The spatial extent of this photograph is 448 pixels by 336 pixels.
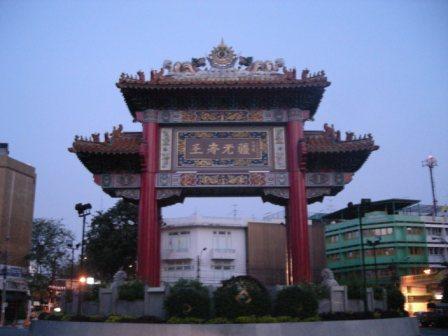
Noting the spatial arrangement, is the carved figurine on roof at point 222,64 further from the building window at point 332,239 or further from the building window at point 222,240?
the building window at point 332,239

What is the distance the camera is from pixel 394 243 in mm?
65312

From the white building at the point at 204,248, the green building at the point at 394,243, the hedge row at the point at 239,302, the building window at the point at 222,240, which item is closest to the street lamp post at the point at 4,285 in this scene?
the white building at the point at 204,248

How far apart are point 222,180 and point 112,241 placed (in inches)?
961

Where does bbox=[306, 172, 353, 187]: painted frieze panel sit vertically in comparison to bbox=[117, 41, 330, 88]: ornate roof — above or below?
below

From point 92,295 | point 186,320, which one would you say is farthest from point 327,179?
point 92,295

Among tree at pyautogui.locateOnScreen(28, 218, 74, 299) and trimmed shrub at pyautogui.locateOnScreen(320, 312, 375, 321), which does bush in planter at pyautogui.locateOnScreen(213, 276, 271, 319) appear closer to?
trimmed shrub at pyautogui.locateOnScreen(320, 312, 375, 321)

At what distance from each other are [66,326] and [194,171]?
29.7 feet

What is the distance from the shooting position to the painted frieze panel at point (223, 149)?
24.6 meters

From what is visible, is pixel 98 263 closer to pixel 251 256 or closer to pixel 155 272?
pixel 251 256

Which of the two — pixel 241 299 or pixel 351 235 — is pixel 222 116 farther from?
pixel 351 235

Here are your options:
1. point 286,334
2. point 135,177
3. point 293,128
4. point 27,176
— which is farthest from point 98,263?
point 286,334

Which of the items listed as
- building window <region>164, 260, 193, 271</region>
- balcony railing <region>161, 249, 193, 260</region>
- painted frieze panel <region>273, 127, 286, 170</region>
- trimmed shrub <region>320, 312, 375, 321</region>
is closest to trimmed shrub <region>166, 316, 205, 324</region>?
trimmed shrub <region>320, 312, 375, 321</region>

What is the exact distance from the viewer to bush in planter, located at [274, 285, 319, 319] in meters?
20.0

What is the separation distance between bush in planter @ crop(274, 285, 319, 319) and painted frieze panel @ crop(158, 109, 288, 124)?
885 cm
